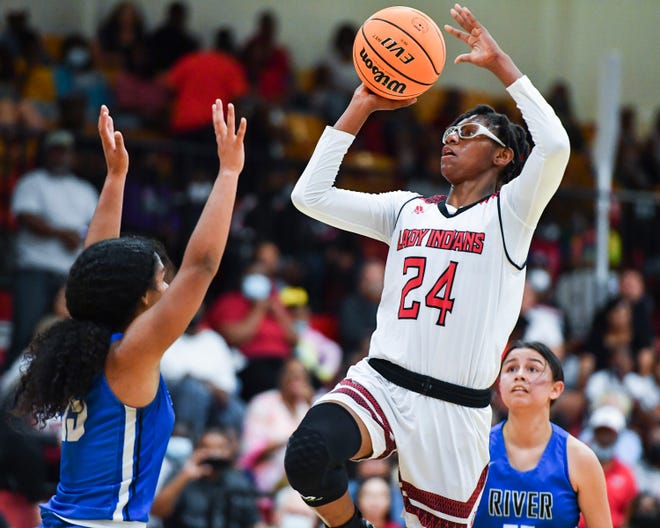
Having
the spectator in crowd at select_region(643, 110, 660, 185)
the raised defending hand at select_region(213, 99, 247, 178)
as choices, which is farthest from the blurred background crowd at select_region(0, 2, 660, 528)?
the raised defending hand at select_region(213, 99, 247, 178)

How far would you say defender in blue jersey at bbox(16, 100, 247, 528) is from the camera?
4258 mm

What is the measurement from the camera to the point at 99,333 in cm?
435

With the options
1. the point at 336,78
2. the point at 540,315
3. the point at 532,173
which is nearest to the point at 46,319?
the point at 540,315

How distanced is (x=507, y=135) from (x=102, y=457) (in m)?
2.47

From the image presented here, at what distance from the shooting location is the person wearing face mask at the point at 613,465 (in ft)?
34.2

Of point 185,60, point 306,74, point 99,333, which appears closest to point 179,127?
point 185,60

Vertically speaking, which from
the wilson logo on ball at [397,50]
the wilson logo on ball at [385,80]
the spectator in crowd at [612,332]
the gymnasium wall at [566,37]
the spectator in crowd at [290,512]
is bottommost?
the spectator in crowd at [290,512]

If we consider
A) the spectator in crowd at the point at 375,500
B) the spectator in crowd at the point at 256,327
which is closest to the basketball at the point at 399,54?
the spectator in crowd at the point at 375,500

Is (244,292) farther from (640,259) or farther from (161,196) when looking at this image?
(640,259)

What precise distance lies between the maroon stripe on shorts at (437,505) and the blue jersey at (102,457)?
144cm

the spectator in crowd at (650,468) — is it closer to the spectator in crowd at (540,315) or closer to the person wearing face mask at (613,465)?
the person wearing face mask at (613,465)

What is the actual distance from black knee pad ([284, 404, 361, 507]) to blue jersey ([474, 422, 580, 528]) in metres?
1.05

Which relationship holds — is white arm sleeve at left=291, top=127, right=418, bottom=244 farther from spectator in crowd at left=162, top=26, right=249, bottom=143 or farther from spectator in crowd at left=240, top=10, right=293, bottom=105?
spectator in crowd at left=240, top=10, right=293, bottom=105

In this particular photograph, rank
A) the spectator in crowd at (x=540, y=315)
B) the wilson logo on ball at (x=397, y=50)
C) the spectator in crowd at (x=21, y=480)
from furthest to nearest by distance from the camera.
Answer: the spectator in crowd at (x=540, y=315), the spectator in crowd at (x=21, y=480), the wilson logo on ball at (x=397, y=50)
